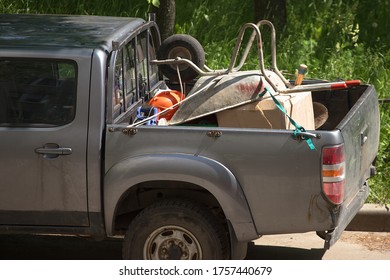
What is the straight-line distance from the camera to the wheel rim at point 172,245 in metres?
6.45

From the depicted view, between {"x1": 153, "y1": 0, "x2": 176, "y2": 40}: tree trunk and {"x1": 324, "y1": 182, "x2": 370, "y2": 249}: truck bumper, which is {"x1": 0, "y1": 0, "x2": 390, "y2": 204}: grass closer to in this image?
{"x1": 153, "y1": 0, "x2": 176, "y2": 40}: tree trunk

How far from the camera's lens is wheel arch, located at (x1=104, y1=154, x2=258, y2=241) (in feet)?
20.3

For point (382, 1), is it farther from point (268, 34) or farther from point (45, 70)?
point (45, 70)

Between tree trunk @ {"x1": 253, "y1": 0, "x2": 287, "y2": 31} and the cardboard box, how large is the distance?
494 centimetres

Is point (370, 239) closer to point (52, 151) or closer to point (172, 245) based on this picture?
point (172, 245)

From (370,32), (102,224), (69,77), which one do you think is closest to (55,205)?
(102,224)

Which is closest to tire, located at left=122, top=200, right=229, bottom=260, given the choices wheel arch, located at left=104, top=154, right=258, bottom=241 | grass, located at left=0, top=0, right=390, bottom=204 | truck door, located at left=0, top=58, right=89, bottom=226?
wheel arch, located at left=104, top=154, right=258, bottom=241

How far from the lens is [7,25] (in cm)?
713

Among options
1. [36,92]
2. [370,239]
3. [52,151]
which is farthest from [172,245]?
[370,239]

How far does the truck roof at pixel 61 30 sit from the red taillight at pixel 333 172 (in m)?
1.59

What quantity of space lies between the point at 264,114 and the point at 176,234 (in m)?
0.95

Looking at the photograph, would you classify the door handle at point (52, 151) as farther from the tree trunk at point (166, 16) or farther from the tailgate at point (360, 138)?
the tree trunk at point (166, 16)

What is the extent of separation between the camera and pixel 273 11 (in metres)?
11.5

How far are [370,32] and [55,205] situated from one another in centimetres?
644
